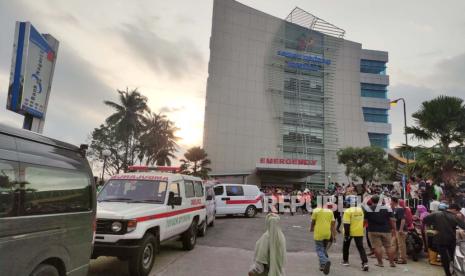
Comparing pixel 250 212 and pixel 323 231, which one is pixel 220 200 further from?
pixel 323 231

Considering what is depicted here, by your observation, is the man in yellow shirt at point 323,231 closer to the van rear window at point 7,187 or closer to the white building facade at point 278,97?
the van rear window at point 7,187

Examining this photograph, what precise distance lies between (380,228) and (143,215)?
5.87 m

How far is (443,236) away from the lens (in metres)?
7.96

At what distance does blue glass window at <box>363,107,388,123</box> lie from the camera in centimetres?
6222

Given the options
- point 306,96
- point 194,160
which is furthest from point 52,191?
point 306,96

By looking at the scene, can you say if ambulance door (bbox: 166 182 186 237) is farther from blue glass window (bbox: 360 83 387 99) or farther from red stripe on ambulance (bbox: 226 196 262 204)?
blue glass window (bbox: 360 83 387 99)

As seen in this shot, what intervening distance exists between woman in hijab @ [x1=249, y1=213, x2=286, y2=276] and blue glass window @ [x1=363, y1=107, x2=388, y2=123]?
61.9 metres

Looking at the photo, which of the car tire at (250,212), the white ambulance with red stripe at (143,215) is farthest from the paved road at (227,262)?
the car tire at (250,212)

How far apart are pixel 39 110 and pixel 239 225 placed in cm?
1000

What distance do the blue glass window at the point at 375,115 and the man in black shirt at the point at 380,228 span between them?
186 feet

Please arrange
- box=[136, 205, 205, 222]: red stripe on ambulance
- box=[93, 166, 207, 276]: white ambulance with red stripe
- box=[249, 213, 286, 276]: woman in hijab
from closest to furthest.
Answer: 1. box=[249, 213, 286, 276]: woman in hijab
2. box=[93, 166, 207, 276]: white ambulance with red stripe
3. box=[136, 205, 205, 222]: red stripe on ambulance

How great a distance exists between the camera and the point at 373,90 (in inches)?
2520

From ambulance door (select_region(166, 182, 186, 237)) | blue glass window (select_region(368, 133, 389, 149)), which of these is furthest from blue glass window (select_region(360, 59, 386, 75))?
ambulance door (select_region(166, 182, 186, 237))

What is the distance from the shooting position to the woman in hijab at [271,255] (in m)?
4.50
